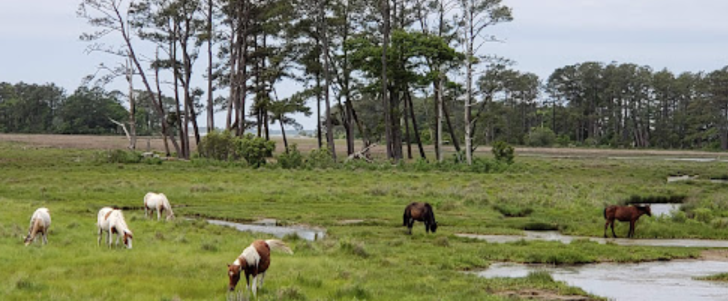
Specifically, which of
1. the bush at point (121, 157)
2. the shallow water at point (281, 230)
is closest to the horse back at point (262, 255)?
the shallow water at point (281, 230)

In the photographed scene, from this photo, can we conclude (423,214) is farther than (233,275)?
Yes

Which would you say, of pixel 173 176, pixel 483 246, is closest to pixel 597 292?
pixel 483 246

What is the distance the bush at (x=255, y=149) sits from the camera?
5356 cm

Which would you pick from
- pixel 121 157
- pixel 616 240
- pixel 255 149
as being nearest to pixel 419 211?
pixel 616 240

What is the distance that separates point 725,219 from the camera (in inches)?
1112

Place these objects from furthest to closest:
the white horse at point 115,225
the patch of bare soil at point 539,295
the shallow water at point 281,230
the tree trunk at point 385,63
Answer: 1. the tree trunk at point 385,63
2. the shallow water at point 281,230
3. the white horse at point 115,225
4. the patch of bare soil at point 539,295

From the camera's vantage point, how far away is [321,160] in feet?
179

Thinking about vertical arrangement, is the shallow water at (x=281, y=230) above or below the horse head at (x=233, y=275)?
below

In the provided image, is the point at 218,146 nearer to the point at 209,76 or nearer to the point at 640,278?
the point at 209,76

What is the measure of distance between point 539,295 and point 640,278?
12.9 feet

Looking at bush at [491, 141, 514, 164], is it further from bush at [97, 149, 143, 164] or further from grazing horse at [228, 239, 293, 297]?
grazing horse at [228, 239, 293, 297]

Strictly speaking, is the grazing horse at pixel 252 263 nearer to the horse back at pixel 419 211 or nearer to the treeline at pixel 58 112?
the horse back at pixel 419 211

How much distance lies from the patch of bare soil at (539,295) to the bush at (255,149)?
39335mm

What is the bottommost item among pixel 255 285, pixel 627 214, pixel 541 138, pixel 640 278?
pixel 640 278
